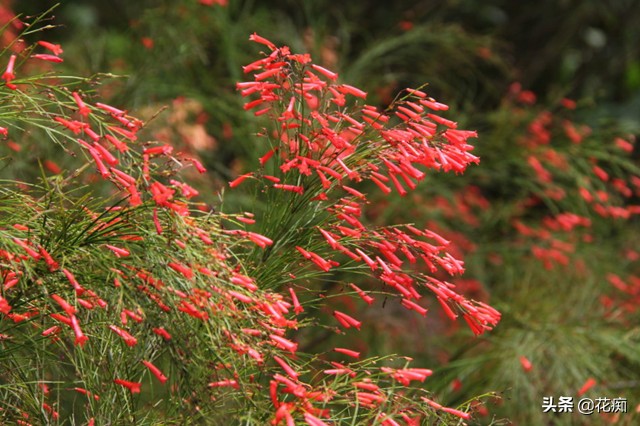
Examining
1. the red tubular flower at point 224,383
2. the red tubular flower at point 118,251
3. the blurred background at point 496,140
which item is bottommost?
the blurred background at point 496,140

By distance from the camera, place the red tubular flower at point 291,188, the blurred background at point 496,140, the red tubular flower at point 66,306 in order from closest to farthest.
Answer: the red tubular flower at point 66,306 → the red tubular flower at point 291,188 → the blurred background at point 496,140

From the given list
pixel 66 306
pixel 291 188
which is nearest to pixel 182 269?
pixel 66 306

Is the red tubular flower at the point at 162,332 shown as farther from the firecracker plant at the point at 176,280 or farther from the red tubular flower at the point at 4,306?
the red tubular flower at the point at 4,306

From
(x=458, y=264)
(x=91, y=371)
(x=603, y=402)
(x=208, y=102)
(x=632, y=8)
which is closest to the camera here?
(x=91, y=371)

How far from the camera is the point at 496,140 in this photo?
3891 mm

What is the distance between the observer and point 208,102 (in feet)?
12.5

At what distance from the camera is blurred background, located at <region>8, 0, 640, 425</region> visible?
311 centimetres

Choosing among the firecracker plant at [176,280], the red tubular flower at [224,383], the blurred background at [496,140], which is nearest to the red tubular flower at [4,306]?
the firecracker plant at [176,280]

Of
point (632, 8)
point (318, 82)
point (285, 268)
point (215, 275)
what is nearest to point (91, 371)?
Result: point (215, 275)

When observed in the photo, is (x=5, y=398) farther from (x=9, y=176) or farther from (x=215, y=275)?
(x=9, y=176)

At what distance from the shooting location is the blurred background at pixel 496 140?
10.2ft

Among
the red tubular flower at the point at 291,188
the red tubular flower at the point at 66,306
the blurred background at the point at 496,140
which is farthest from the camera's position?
the blurred background at the point at 496,140

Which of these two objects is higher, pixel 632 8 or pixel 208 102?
pixel 632 8

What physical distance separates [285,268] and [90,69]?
2.21 metres
